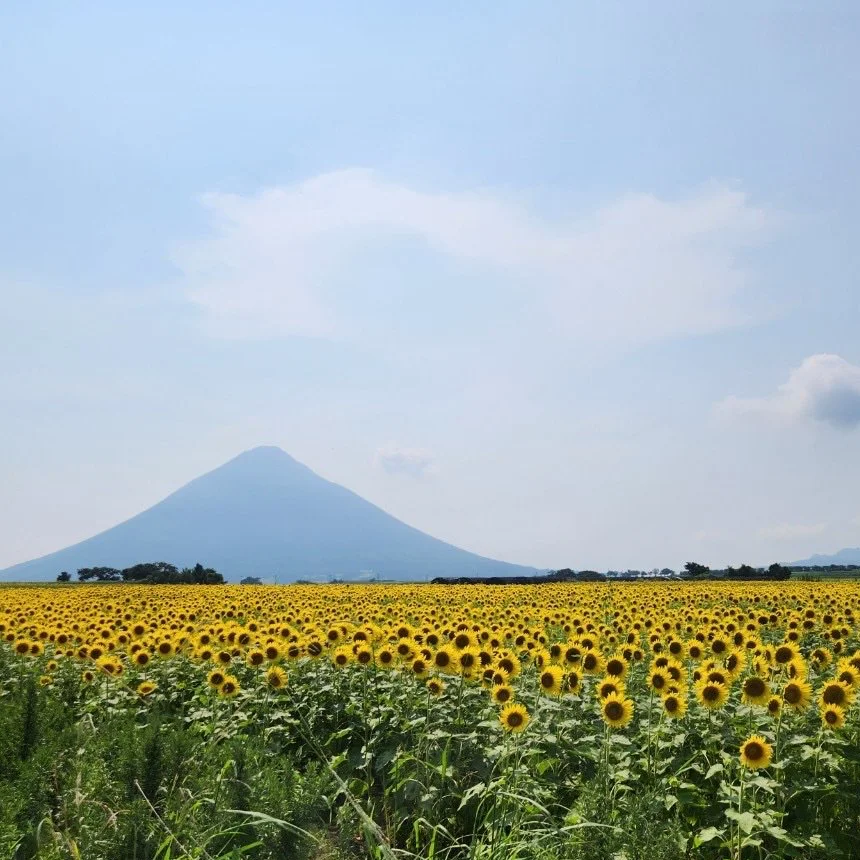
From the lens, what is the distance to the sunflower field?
16.7ft

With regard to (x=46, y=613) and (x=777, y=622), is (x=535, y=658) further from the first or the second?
(x=46, y=613)

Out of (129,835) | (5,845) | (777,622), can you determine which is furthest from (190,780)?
(777,622)

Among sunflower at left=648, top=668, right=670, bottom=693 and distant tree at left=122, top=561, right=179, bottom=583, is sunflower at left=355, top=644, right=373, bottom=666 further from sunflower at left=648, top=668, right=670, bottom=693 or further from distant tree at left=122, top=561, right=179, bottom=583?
distant tree at left=122, top=561, right=179, bottom=583

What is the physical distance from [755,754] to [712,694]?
1087 millimetres

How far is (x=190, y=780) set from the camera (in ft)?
18.9

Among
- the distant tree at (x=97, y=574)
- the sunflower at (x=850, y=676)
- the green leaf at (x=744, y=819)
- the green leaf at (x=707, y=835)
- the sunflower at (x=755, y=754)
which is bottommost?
the distant tree at (x=97, y=574)

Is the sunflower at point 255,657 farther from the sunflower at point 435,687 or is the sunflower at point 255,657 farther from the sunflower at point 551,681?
the sunflower at point 551,681

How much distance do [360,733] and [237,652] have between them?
2788 mm

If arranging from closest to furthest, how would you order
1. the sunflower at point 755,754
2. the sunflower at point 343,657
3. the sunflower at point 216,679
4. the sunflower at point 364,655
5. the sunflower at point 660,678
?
the sunflower at point 755,754 < the sunflower at point 660,678 < the sunflower at point 364,655 < the sunflower at point 216,679 < the sunflower at point 343,657

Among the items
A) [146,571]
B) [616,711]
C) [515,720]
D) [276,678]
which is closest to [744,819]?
[616,711]

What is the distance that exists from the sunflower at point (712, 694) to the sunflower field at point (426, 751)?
0.02 m

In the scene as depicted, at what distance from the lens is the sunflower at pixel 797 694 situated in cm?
651

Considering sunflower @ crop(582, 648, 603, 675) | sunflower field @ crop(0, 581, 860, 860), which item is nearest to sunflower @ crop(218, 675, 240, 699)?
sunflower field @ crop(0, 581, 860, 860)

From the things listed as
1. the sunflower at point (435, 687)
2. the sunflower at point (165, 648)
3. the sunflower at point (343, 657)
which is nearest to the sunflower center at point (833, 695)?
the sunflower at point (435, 687)
